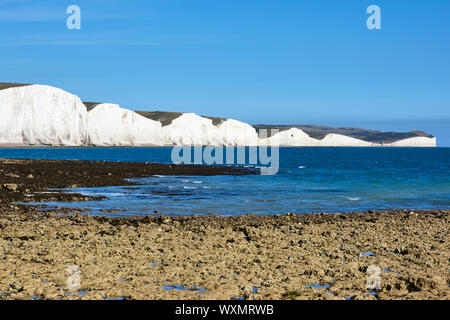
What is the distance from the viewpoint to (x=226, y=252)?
11625mm

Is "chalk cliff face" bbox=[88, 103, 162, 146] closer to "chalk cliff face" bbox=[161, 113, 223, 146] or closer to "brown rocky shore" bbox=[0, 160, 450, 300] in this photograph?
"chalk cliff face" bbox=[161, 113, 223, 146]

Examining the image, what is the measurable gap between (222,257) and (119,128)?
134 meters

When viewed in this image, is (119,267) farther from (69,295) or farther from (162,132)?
(162,132)

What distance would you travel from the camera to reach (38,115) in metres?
111

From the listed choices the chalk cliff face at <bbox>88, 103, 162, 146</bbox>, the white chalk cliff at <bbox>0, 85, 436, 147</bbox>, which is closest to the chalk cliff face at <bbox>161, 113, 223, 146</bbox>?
the white chalk cliff at <bbox>0, 85, 436, 147</bbox>

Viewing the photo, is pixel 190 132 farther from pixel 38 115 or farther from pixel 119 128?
pixel 38 115

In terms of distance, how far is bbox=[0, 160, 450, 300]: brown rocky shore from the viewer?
8.43m

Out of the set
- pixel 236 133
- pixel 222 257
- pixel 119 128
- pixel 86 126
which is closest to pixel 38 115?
pixel 86 126

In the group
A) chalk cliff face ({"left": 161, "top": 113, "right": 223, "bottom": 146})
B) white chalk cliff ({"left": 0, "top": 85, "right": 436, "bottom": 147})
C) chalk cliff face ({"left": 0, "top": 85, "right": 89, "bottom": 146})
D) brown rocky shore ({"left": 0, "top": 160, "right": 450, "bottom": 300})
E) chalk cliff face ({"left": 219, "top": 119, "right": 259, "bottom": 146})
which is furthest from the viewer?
chalk cliff face ({"left": 219, "top": 119, "right": 259, "bottom": 146})

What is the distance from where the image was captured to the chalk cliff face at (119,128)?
13225cm

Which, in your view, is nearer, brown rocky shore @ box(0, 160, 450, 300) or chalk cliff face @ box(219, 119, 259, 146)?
brown rocky shore @ box(0, 160, 450, 300)

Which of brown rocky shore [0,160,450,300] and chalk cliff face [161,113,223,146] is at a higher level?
chalk cliff face [161,113,223,146]

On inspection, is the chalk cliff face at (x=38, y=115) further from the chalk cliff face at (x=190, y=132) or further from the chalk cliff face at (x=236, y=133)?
the chalk cliff face at (x=236, y=133)
